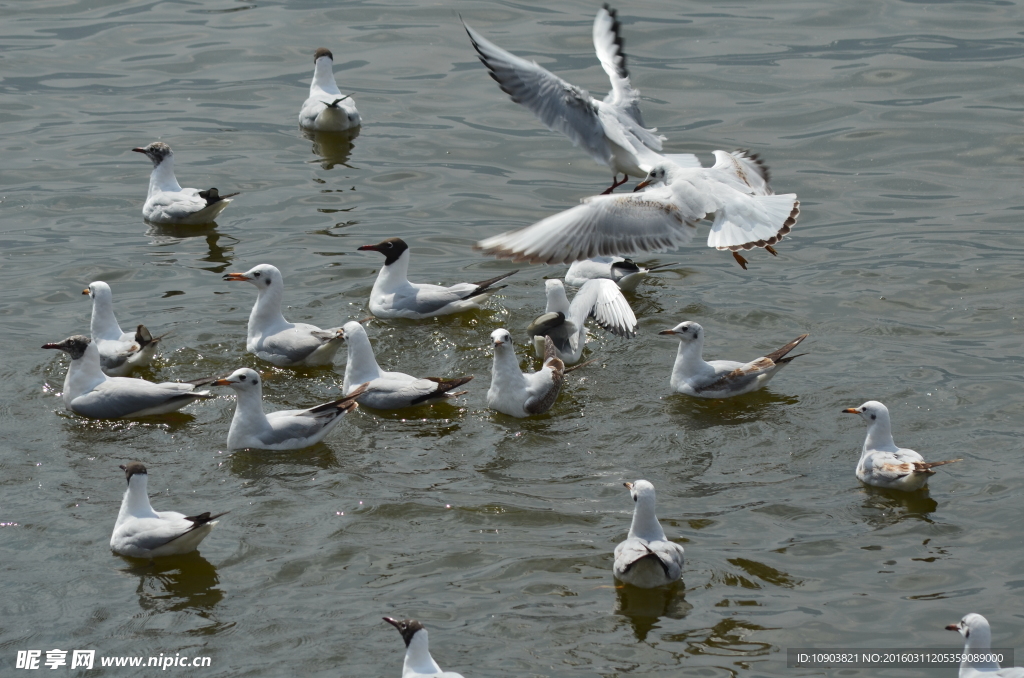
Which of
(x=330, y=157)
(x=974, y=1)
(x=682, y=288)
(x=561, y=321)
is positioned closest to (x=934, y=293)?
(x=682, y=288)

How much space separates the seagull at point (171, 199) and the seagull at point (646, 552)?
7.98 meters

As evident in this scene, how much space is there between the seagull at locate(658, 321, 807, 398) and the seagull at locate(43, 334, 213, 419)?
399cm

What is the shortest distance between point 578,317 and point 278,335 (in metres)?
2.75

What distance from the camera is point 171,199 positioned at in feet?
47.4

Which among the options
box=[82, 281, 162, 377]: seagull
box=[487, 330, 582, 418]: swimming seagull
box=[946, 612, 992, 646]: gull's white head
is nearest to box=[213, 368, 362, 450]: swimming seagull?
box=[487, 330, 582, 418]: swimming seagull

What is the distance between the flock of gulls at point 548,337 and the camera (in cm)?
817

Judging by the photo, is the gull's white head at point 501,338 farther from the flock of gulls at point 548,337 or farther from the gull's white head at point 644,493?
the gull's white head at point 644,493

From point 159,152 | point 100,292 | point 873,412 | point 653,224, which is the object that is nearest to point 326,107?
point 159,152

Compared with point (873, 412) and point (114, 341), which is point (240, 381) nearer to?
point (114, 341)

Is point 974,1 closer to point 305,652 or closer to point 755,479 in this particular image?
point 755,479

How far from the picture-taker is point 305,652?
712 centimetres

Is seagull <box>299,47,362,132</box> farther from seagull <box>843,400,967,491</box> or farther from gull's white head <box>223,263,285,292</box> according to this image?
seagull <box>843,400,967,491</box>

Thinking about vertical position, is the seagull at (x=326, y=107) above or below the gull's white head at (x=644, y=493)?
above

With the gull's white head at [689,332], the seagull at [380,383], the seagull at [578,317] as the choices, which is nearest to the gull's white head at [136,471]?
the seagull at [380,383]
